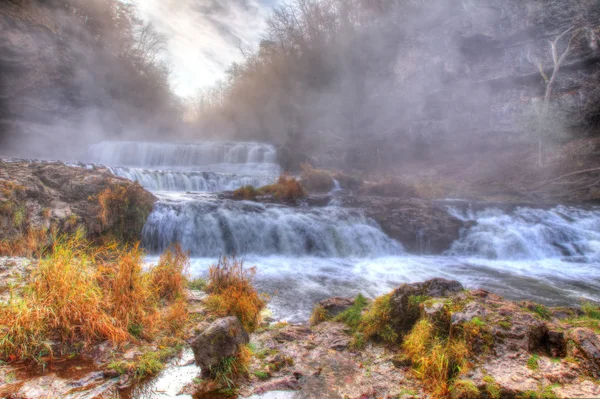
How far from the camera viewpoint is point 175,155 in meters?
24.6

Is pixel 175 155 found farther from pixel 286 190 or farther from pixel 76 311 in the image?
pixel 76 311

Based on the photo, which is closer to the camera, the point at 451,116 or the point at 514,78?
the point at 514,78

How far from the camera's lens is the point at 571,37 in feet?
63.6

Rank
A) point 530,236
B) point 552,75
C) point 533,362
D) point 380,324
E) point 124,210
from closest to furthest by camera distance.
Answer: point 533,362, point 380,324, point 124,210, point 530,236, point 552,75

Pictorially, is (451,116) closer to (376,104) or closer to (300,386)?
(376,104)

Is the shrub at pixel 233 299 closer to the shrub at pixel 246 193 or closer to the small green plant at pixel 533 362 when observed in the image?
the small green plant at pixel 533 362

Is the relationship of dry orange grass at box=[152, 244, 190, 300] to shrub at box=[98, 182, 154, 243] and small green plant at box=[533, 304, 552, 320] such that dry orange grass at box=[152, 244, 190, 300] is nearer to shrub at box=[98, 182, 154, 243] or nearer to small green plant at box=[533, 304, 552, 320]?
shrub at box=[98, 182, 154, 243]

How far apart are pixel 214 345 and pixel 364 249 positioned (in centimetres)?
787

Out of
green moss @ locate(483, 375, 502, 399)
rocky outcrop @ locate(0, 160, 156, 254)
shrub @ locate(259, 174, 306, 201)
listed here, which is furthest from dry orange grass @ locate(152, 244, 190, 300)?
shrub @ locate(259, 174, 306, 201)

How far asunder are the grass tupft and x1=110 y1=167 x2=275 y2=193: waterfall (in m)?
11.7

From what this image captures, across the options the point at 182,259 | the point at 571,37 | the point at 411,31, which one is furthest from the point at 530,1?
the point at 182,259

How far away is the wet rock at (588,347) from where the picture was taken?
1926 millimetres

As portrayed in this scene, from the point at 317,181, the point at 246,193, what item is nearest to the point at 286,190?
the point at 246,193

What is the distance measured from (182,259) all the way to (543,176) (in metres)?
20.7
